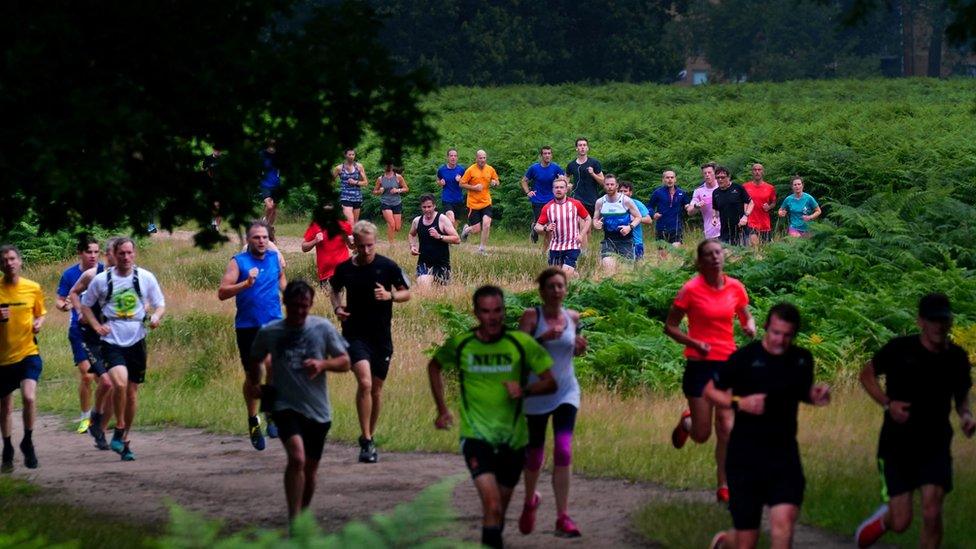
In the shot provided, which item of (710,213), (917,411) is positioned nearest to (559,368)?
(917,411)

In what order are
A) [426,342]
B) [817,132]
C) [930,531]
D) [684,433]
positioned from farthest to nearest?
[817,132], [426,342], [684,433], [930,531]

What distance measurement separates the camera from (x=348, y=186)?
96.4 ft

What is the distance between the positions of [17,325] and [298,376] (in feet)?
14.1

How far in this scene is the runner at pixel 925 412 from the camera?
900cm

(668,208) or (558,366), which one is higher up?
(668,208)

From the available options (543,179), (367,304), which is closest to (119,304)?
(367,304)

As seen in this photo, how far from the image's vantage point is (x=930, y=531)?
8977mm

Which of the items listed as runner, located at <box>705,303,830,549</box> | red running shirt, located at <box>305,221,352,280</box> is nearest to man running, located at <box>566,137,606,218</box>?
red running shirt, located at <box>305,221,352,280</box>

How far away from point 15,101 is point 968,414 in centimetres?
587

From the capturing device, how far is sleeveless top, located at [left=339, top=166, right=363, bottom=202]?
2858 cm

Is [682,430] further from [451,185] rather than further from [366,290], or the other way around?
[451,185]

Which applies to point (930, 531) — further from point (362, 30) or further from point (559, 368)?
point (362, 30)

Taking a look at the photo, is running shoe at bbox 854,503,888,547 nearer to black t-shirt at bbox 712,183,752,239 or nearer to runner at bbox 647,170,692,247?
black t-shirt at bbox 712,183,752,239

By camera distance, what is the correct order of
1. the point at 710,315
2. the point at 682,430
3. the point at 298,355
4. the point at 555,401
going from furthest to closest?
the point at 682,430
the point at 710,315
the point at 555,401
the point at 298,355
